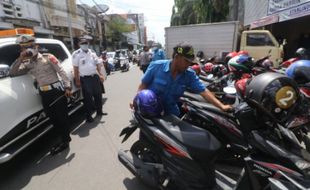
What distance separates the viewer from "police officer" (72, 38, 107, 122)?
529 cm

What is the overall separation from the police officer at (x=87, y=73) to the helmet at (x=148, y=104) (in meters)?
3.07

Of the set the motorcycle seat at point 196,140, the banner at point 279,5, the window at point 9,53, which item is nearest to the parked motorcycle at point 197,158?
the motorcycle seat at point 196,140

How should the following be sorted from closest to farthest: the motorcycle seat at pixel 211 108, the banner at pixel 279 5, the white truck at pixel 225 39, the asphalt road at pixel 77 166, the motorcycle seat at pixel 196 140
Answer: the motorcycle seat at pixel 196 140, the motorcycle seat at pixel 211 108, the asphalt road at pixel 77 166, the banner at pixel 279 5, the white truck at pixel 225 39

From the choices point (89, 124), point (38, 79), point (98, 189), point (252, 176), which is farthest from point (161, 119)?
point (89, 124)

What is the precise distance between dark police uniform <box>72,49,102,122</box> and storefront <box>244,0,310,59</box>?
7.66 m

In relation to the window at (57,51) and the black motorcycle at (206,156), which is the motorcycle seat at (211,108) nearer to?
the black motorcycle at (206,156)

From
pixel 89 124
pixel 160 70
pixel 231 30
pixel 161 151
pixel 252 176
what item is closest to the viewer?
pixel 252 176

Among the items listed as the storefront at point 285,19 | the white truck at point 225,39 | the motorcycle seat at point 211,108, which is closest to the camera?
the motorcycle seat at point 211,108

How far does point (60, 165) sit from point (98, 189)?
1010 millimetres

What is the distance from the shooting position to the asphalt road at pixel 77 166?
329 centimetres

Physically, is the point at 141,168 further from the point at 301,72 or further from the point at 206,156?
the point at 301,72

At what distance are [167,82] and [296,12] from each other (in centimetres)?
877

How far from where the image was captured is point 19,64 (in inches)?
149

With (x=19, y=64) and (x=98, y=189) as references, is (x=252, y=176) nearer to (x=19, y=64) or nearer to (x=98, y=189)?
(x=98, y=189)
